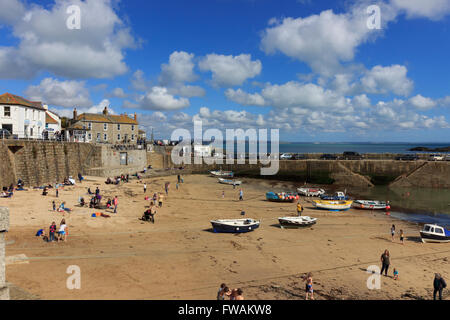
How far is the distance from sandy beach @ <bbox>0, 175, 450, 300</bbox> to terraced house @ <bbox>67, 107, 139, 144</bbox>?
93.6 ft

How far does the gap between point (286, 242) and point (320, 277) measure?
5.59 metres

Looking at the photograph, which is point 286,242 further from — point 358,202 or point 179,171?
point 179,171

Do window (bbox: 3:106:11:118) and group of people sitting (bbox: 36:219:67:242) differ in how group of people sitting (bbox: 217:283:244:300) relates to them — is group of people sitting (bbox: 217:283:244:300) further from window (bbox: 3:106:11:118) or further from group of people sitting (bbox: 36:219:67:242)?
window (bbox: 3:106:11:118)

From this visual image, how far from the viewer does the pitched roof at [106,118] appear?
5612 centimetres

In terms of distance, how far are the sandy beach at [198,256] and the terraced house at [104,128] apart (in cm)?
2854

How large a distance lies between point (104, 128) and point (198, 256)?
48.0 m

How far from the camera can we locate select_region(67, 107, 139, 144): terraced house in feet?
178

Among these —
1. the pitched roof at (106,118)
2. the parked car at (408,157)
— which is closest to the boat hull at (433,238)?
the parked car at (408,157)

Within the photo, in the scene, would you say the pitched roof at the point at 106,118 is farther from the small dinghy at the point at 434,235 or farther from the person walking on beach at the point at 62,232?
the small dinghy at the point at 434,235

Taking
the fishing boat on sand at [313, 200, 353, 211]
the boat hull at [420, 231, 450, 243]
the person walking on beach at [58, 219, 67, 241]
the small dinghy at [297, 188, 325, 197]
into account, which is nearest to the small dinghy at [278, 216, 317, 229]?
the boat hull at [420, 231, 450, 243]

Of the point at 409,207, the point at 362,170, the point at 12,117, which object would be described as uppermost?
the point at 12,117
